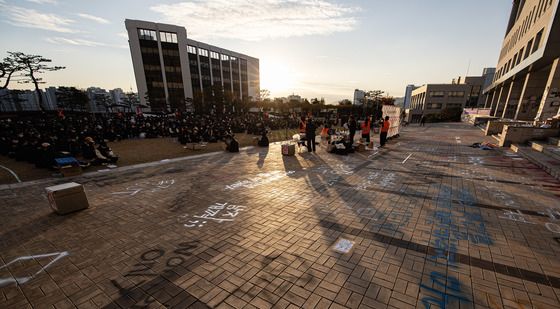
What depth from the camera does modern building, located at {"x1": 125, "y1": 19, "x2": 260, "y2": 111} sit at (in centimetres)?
5194

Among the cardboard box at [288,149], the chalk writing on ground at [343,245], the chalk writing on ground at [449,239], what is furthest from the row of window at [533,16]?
the chalk writing on ground at [343,245]

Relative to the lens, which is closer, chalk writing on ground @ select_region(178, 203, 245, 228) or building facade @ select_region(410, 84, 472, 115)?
chalk writing on ground @ select_region(178, 203, 245, 228)

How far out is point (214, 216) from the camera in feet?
18.5

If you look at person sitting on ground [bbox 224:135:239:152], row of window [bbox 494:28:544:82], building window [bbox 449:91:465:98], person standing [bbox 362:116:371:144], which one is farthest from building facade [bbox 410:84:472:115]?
person sitting on ground [bbox 224:135:239:152]

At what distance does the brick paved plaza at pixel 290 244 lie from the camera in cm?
315

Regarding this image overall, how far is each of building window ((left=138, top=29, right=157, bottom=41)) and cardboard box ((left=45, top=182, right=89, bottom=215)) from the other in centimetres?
6245

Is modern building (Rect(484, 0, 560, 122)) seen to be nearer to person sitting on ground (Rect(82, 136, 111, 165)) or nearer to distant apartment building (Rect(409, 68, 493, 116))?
distant apartment building (Rect(409, 68, 493, 116))

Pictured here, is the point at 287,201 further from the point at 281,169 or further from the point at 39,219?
the point at 39,219

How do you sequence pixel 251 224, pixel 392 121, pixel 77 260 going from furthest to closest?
pixel 392 121, pixel 251 224, pixel 77 260

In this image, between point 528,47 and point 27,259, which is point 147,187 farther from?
point 528,47

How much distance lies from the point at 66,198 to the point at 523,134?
2385cm

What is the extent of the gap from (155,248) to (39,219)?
13.4 ft

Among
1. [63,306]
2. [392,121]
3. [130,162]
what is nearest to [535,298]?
[63,306]

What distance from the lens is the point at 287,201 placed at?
255 inches
